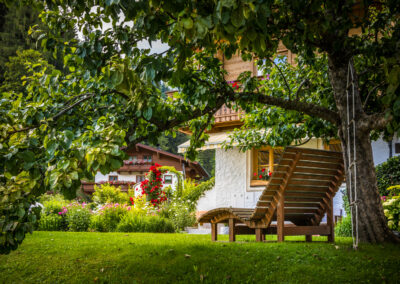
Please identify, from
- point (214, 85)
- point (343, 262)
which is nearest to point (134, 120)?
point (214, 85)

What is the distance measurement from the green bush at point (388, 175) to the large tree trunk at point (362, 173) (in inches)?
168

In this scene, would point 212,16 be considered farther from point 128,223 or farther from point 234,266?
point 128,223

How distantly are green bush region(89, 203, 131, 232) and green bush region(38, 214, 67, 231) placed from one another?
808 millimetres

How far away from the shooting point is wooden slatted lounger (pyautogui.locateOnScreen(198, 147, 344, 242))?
5.51 metres

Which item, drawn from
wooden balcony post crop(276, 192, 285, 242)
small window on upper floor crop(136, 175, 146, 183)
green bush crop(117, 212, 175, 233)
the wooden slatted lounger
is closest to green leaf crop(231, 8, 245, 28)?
the wooden slatted lounger

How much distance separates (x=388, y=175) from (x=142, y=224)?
591 centimetres

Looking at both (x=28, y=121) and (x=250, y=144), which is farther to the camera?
(x=250, y=144)

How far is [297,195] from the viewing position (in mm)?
5910

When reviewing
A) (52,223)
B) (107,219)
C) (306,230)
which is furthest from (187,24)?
(52,223)

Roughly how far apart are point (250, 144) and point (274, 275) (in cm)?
405

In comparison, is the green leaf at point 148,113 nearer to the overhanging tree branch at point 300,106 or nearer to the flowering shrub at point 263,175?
the overhanging tree branch at point 300,106

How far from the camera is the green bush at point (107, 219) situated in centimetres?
1025

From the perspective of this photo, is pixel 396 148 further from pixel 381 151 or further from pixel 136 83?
pixel 136 83

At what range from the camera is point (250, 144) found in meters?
7.73
